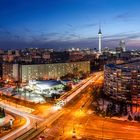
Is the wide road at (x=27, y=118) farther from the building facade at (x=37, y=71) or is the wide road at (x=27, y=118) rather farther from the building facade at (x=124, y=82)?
the building facade at (x=37, y=71)

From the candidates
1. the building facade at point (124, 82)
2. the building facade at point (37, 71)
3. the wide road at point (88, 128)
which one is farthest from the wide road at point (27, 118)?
the building facade at point (37, 71)

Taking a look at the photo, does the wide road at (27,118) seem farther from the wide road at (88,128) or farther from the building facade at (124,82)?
the building facade at (124,82)

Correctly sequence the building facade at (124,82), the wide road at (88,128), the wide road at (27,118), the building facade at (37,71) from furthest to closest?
the building facade at (37,71) < the building facade at (124,82) < the wide road at (27,118) < the wide road at (88,128)

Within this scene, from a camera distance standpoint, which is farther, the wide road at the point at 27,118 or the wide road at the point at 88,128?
the wide road at the point at 27,118

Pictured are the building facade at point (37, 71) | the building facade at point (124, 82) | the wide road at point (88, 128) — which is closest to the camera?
the wide road at point (88, 128)

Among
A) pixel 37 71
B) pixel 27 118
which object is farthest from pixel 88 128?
pixel 37 71

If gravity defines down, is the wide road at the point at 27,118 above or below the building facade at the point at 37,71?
below

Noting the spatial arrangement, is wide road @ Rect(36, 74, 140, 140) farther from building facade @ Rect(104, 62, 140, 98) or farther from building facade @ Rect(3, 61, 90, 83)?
building facade @ Rect(3, 61, 90, 83)
